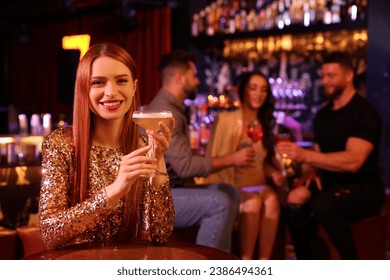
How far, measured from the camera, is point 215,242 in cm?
314

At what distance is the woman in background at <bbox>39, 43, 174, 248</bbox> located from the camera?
1.87m

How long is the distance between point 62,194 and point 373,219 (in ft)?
7.00

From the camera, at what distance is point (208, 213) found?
10.5 feet

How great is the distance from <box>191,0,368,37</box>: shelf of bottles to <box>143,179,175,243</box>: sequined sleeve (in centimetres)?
387

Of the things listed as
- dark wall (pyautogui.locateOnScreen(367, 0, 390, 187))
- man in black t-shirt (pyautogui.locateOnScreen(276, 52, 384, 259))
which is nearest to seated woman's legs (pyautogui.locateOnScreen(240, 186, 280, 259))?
man in black t-shirt (pyautogui.locateOnScreen(276, 52, 384, 259))

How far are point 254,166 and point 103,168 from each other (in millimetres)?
1894

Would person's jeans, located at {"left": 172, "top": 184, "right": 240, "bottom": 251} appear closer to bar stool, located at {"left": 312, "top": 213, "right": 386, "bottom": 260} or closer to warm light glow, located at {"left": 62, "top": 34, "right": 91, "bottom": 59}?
bar stool, located at {"left": 312, "top": 213, "right": 386, "bottom": 260}

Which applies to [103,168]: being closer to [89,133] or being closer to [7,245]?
[89,133]

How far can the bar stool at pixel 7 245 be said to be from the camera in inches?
110

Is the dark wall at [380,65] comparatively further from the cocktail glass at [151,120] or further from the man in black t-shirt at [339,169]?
the cocktail glass at [151,120]

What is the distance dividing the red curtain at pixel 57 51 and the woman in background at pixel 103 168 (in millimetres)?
5867

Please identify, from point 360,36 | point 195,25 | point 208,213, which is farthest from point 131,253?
point 195,25

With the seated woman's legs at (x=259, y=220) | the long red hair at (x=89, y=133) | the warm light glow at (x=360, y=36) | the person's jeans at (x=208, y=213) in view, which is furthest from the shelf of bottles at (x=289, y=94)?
the long red hair at (x=89, y=133)

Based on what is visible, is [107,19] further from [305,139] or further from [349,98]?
[349,98]
